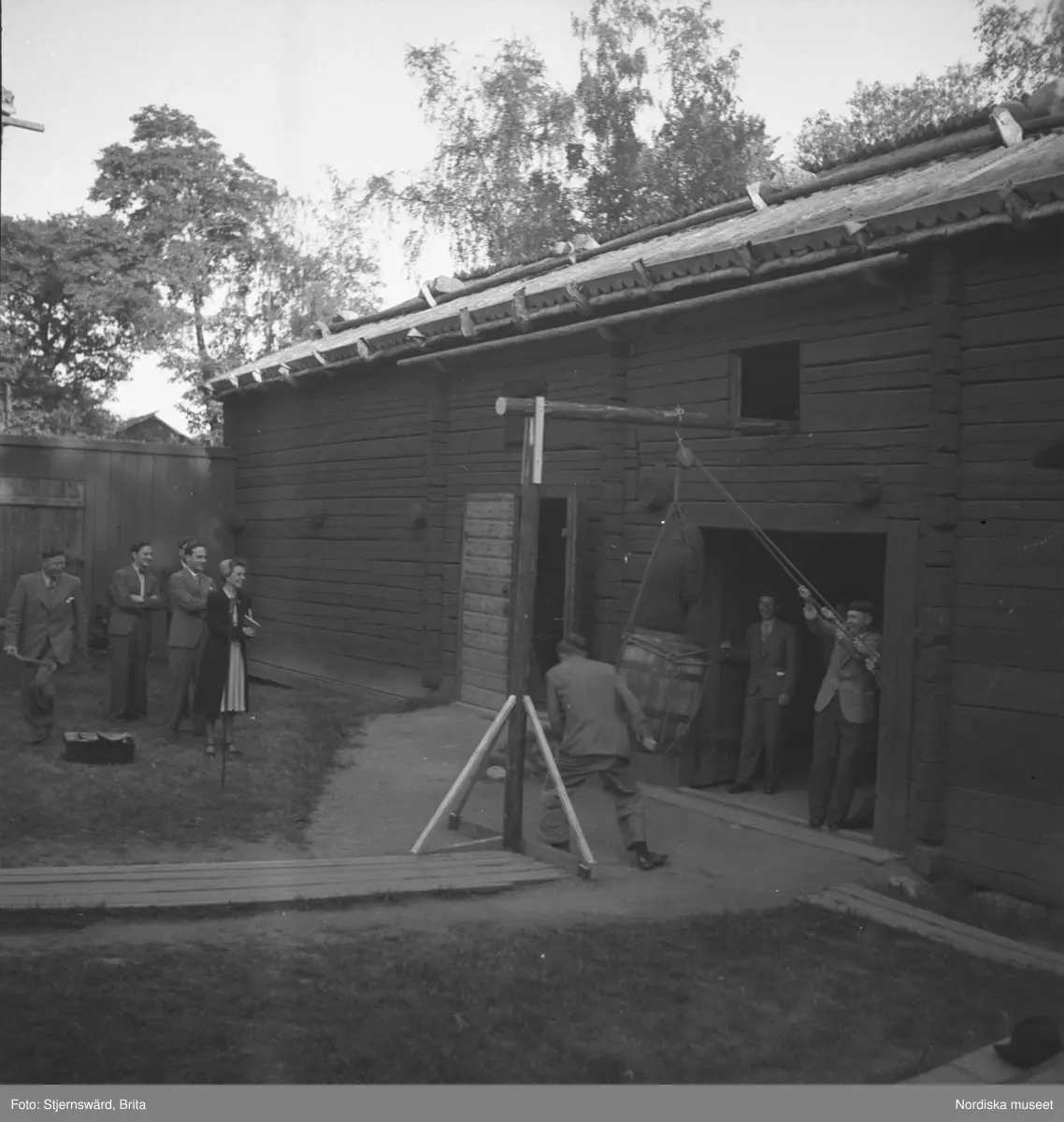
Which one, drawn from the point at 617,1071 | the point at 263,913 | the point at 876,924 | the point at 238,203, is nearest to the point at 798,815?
the point at 876,924

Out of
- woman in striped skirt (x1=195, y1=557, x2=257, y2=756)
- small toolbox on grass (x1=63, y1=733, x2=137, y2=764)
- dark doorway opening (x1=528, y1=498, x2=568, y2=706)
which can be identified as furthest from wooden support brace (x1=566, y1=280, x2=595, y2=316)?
small toolbox on grass (x1=63, y1=733, x2=137, y2=764)

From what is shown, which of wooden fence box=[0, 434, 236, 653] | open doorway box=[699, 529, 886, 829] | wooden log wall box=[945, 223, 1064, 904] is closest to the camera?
wooden log wall box=[945, 223, 1064, 904]

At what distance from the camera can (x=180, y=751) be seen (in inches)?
424

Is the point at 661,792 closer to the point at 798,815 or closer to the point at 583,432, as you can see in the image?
the point at 798,815

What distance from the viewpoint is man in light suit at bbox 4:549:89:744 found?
10914 millimetres

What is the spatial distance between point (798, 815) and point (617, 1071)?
17.9 ft

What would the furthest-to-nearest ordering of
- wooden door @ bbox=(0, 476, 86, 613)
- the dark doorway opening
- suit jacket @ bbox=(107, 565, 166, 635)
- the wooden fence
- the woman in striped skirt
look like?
the wooden fence
wooden door @ bbox=(0, 476, 86, 613)
the dark doorway opening
suit jacket @ bbox=(107, 565, 166, 635)
the woman in striped skirt

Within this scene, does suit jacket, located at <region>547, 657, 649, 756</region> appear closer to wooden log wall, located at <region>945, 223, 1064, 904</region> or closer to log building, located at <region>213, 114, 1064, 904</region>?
log building, located at <region>213, 114, 1064, 904</region>

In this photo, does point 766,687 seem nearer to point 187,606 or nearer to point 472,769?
point 472,769

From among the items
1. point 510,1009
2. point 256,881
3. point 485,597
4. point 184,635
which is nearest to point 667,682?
point 256,881

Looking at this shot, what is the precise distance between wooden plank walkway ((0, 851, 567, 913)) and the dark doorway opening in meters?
5.86

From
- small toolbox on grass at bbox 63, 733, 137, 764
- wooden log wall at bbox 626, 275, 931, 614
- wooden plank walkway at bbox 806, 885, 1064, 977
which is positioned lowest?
wooden plank walkway at bbox 806, 885, 1064, 977

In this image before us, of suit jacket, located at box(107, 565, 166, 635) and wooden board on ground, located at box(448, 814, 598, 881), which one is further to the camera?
suit jacket, located at box(107, 565, 166, 635)

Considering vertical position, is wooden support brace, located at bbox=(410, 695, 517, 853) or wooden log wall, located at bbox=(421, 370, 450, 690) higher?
wooden log wall, located at bbox=(421, 370, 450, 690)
